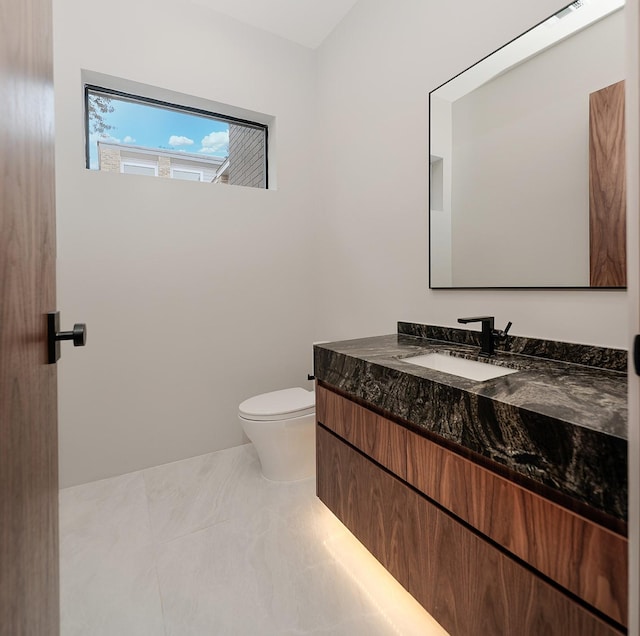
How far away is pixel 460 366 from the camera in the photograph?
147cm

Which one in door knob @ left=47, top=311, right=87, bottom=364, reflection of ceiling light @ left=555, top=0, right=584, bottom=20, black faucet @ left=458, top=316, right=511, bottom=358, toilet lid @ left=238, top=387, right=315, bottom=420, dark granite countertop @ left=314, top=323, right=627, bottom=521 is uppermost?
reflection of ceiling light @ left=555, top=0, right=584, bottom=20

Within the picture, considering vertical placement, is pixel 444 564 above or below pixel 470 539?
below

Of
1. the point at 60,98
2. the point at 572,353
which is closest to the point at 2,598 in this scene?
the point at 572,353

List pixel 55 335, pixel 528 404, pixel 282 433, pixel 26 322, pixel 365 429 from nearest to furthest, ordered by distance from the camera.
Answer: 1. pixel 26 322
2. pixel 55 335
3. pixel 528 404
4. pixel 365 429
5. pixel 282 433

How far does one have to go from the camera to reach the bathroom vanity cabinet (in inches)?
29.2

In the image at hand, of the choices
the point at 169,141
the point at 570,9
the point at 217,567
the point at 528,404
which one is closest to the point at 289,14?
the point at 169,141

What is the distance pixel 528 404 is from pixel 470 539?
1.36 ft

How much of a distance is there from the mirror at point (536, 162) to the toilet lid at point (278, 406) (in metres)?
0.94

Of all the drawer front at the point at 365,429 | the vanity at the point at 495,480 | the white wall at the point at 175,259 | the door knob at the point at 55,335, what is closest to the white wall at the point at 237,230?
the white wall at the point at 175,259

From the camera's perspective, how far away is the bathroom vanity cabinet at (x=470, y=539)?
0.74m

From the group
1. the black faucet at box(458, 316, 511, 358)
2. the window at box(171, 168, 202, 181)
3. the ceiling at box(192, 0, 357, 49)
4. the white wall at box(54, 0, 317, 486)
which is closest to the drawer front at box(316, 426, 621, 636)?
the black faucet at box(458, 316, 511, 358)

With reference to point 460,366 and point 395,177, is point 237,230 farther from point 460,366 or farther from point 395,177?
point 460,366

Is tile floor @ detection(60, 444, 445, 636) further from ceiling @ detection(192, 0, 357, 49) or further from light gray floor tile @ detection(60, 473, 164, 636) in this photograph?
ceiling @ detection(192, 0, 357, 49)

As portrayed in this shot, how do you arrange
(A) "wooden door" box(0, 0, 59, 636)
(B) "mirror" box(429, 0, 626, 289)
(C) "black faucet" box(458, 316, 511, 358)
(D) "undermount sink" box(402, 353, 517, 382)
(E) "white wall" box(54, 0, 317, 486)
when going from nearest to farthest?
(A) "wooden door" box(0, 0, 59, 636), (B) "mirror" box(429, 0, 626, 289), (D) "undermount sink" box(402, 353, 517, 382), (C) "black faucet" box(458, 316, 511, 358), (E) "white wall" box(54, 0, 317, 486)
